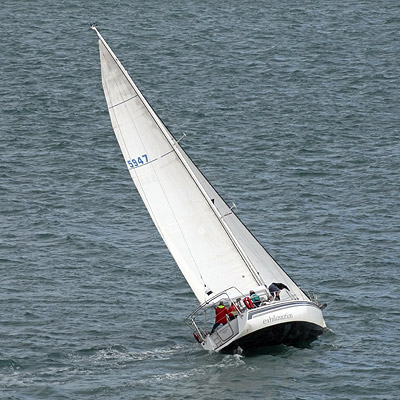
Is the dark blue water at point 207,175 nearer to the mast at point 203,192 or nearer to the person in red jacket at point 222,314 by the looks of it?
the person in red jacket at point 222,314

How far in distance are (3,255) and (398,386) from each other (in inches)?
913

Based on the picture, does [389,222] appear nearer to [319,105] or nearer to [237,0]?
[319,105]

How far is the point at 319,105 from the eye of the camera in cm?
8356

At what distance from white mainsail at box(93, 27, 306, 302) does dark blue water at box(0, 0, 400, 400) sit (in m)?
3.12

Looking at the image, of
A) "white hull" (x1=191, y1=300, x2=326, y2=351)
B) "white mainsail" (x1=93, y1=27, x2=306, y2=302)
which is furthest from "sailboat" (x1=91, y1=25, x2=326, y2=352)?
"white hull" (x1=191, y1=300, x2=326, y2=351)

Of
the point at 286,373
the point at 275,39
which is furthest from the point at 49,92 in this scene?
the point at 286,373

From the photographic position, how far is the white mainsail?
4366cm

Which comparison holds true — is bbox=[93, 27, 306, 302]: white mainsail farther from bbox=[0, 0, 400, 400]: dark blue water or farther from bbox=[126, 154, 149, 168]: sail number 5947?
bbox=[0, 0, 400, 400]: dark blue water

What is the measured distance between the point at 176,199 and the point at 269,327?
6.39m

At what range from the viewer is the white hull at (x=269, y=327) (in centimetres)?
4103

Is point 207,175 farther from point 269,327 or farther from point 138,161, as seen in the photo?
point 269,327

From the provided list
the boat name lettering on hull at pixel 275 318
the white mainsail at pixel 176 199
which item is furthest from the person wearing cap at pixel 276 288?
the boat name lettering on hull at pixel 275 318

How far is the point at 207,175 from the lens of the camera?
2694 inches

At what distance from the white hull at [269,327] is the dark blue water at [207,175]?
0.61 m
